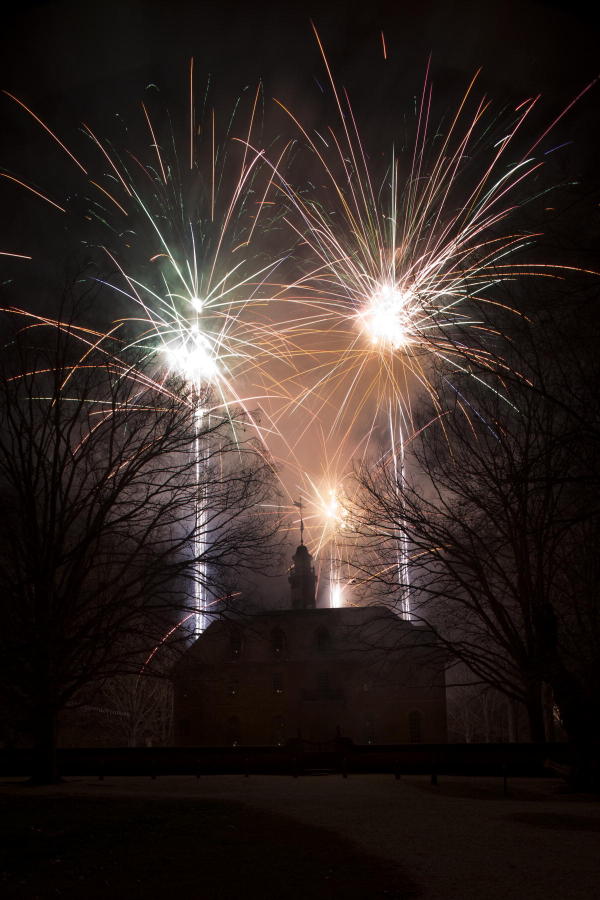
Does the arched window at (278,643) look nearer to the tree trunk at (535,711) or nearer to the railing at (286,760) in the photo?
the railing at (286,760)

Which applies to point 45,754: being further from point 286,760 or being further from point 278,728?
point 278,728

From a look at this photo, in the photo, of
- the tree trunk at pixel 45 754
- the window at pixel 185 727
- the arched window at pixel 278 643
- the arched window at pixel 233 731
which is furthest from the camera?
the arched window at pixel 278 643

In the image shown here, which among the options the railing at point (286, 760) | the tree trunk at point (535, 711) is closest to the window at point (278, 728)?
the railing at point (286, 760)

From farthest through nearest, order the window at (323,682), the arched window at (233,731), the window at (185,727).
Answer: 1. the window at (185,727)
2. the window at (323,682)
3. the arched window at (233,731)

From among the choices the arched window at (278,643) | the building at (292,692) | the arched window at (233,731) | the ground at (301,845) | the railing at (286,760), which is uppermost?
the arched window at (278,643)

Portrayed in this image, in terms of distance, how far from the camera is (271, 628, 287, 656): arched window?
57.4 meters

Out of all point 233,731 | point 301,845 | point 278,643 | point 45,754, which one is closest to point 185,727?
point 233,731

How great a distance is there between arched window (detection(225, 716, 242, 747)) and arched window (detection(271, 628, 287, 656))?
5.28m

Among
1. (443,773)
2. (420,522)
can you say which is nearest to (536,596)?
(420,522)

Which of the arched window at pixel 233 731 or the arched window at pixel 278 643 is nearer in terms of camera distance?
the arched window at pixel 233 731

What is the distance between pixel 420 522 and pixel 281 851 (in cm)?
1189

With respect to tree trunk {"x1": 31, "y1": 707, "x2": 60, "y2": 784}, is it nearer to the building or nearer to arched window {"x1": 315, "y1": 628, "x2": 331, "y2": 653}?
the building

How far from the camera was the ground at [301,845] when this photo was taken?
8836 mm

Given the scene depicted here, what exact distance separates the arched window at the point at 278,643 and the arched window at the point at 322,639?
2.33m
